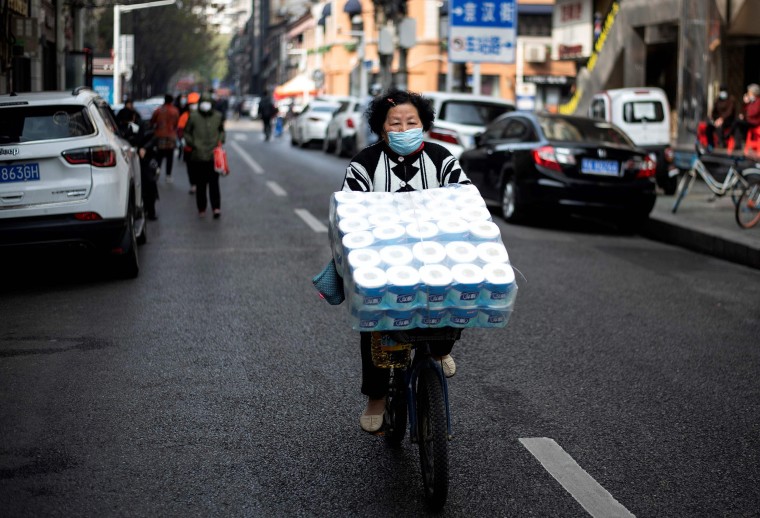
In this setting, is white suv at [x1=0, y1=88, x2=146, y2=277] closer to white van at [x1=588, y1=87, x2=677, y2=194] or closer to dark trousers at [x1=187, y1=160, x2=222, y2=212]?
dark trousers at [x1=187, y1=160, x2=222, y2=212]

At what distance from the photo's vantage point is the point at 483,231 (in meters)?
4.29

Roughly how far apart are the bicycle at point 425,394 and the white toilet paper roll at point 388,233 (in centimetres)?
40

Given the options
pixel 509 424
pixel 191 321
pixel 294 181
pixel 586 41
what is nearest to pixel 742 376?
pixel 509 424

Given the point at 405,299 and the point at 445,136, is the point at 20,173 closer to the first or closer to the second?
the point at 405,299

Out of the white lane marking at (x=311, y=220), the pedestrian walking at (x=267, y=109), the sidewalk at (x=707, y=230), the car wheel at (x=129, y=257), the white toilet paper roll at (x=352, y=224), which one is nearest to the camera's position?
the white toilet paper roll at (x=352, y=224)

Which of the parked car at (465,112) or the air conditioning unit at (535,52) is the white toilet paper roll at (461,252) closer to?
→ the parked car at (465,112)

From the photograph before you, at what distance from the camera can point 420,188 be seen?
4.75 m

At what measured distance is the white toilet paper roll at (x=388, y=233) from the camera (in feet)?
13.9

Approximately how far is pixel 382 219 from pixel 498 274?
49 cm

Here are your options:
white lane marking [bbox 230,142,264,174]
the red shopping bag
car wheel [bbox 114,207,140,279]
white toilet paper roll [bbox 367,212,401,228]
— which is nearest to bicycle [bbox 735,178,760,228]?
the red shopping bag

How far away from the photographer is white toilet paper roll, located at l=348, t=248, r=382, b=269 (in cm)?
417

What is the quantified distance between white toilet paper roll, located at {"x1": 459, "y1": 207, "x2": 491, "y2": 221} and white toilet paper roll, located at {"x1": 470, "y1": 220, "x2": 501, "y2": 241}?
40mm

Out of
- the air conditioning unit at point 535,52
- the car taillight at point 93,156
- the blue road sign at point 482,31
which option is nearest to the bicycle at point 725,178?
the car taillight at point 93,156

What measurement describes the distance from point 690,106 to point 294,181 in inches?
370
